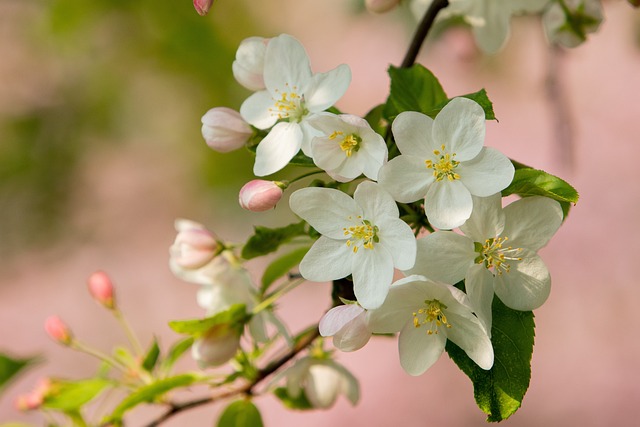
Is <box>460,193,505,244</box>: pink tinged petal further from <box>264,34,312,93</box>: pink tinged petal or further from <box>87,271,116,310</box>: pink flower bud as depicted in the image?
<box>87,271,116,310</box>: pink flower bud

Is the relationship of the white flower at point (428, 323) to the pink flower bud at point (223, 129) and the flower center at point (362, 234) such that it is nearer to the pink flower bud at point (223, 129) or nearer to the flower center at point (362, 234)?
the flower center at point (362, 234)

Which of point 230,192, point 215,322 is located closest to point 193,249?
point 215,322

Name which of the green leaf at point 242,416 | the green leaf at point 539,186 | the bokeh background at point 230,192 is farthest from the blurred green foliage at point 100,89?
the green leaf at point 539,186

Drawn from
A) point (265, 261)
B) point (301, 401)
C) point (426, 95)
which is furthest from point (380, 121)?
point (265, 261)

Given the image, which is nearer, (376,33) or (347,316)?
(347,316)

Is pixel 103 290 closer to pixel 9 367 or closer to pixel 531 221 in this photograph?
pixel 9 367

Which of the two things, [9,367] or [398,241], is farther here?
[9,367]

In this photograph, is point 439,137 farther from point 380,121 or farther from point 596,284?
point 596,284
